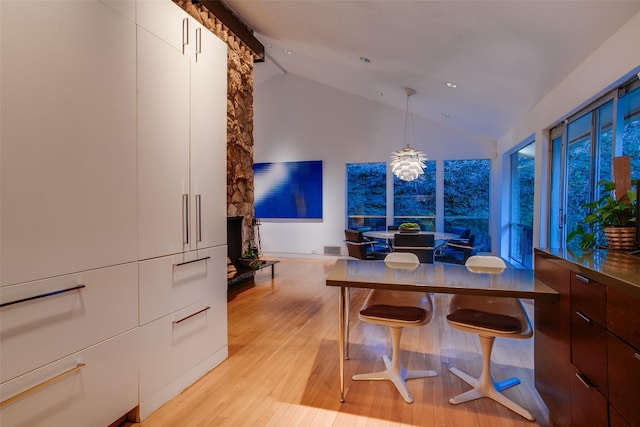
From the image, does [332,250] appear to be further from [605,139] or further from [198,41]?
[198,41]

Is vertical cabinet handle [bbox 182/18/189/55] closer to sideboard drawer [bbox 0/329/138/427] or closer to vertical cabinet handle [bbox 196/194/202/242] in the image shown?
vertical cabinet handle [bbox 196/194/202/242]

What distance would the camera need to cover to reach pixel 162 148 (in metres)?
2.01

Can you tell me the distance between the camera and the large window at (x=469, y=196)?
6.95m

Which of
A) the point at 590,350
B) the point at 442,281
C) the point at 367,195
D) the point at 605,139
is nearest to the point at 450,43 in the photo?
the point at 605,139

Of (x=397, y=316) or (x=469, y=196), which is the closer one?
(x=397, y=316)

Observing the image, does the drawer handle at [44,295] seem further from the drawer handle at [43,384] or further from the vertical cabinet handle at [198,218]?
the vertical cabinet handle at [198,218]

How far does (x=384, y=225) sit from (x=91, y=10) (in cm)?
661

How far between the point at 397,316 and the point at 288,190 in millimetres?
6098

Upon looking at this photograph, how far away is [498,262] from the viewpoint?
8.13ft

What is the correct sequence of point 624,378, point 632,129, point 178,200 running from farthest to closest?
point 632,129, point 178,200, point 624,378

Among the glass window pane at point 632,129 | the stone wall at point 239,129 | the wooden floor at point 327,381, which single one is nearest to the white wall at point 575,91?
the glass window pane at point 632,129

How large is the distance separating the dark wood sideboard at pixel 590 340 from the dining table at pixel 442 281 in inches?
5.3

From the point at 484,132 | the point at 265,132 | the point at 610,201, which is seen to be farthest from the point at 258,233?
the point at 610,201

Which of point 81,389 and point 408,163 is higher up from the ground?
point 408,163
